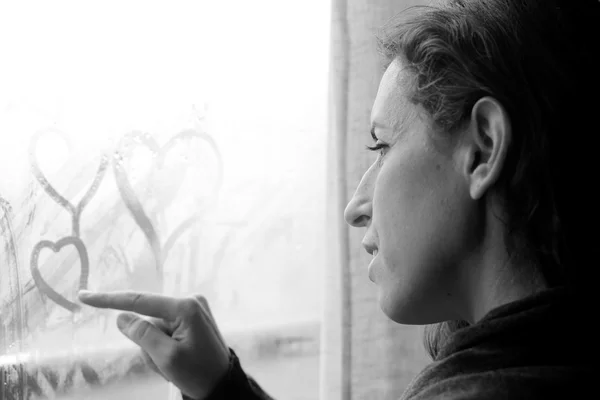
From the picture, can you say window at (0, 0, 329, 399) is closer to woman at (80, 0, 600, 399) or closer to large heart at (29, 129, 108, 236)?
large heart at (29, 129, 108, 236)

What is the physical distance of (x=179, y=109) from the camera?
1.09m

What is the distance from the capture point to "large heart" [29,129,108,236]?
956mm

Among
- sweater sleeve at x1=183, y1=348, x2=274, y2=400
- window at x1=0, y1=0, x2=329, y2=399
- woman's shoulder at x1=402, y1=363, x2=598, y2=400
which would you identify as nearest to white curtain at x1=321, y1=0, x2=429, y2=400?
window at x1=0, y1=0, x2=329, y2=399

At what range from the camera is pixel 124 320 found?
0.80m

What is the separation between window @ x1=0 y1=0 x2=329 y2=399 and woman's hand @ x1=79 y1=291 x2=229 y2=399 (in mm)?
245

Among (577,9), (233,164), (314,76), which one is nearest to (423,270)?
(577,9)

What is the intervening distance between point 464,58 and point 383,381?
0.73m

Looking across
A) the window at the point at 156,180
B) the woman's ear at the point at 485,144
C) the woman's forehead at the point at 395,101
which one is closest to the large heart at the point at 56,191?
the window at the point at 156,180

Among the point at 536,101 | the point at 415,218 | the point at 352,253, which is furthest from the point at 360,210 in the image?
the point at 352,253

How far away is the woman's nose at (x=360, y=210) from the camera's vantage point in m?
0.74

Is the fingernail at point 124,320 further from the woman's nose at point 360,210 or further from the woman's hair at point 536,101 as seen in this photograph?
the woman's hair at point 536,101

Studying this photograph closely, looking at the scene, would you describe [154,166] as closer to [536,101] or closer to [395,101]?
[395,101]

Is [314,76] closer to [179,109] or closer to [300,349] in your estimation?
[179,109]

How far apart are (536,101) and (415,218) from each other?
0.54ft
